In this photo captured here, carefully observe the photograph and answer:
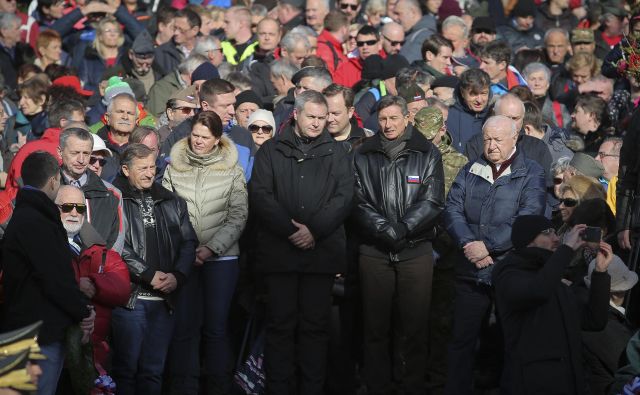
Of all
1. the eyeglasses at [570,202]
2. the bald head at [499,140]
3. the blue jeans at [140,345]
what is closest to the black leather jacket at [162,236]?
the blue jeans at [140,345]

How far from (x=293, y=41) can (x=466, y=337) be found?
16.6ft

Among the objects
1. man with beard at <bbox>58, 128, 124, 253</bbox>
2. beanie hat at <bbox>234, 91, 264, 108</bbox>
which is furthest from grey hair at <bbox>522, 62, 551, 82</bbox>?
man with beard at <bbox>58, 128, 124, 253</bbox>

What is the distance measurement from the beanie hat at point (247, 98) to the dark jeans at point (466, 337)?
10.5 feet

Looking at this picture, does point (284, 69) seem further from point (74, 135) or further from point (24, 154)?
point (74, 135)

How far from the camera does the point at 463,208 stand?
32.6 ft

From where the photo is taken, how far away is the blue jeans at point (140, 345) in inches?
370

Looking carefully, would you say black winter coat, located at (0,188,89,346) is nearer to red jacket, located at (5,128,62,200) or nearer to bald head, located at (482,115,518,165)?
red jacket, located at (5,128,62,200)

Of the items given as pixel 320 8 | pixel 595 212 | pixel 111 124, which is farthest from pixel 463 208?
pixel 320 8

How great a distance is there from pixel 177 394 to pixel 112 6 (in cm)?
806

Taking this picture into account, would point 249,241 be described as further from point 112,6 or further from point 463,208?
point 112,6

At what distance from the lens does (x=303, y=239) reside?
977 centimetres

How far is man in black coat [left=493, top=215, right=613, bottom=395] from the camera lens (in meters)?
7.57

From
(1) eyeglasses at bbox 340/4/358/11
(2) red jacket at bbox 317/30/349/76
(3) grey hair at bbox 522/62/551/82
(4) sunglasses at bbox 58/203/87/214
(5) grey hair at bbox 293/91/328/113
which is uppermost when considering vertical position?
(5) grey hair at bbox 293/91/328/113

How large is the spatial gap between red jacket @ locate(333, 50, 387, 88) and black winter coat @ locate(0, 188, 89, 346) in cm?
656
